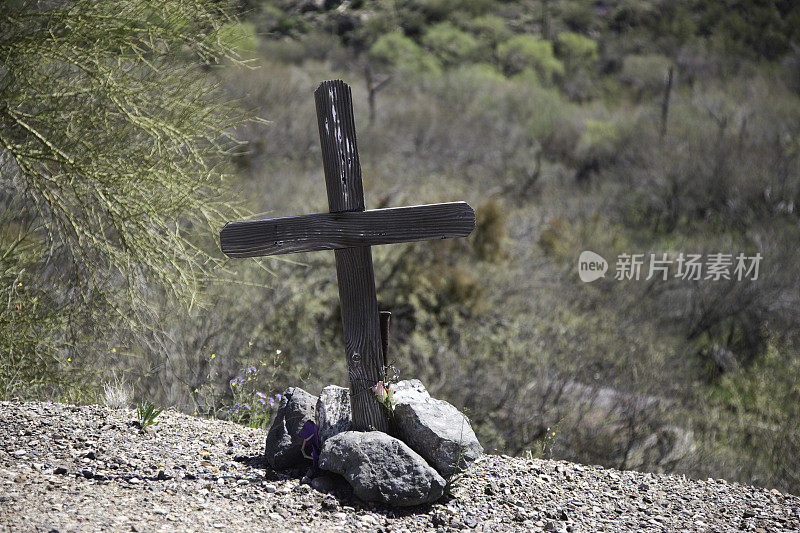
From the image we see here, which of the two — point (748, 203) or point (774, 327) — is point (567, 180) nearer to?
point (748, 203)

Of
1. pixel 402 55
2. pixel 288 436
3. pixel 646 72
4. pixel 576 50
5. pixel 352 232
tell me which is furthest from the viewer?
pixel 576 50

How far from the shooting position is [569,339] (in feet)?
37.4

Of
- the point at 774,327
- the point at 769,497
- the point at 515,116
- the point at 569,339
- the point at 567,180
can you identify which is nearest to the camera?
the point at 769,497

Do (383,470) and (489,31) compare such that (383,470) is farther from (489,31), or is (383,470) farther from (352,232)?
(489,31)

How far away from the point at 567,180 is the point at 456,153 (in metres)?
4.32

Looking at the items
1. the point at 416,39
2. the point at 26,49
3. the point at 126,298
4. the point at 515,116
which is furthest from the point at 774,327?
the point at 416,39

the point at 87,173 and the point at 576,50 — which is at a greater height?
the point at 576,50

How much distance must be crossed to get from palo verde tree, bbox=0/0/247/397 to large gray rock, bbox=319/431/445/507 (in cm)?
248

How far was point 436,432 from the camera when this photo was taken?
3.72m

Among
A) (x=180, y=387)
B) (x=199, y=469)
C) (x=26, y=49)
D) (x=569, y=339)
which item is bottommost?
(x=569, y=339)

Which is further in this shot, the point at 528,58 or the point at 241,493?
the point at 528,58

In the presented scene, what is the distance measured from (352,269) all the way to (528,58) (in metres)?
39.3

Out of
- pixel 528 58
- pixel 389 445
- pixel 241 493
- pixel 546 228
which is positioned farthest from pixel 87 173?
pixel 528 58

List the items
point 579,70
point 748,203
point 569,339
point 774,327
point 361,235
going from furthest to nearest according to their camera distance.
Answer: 1. point 579,70
2. point 748,203
3. point 774,327
4. point 569,339
5. point 361,235
